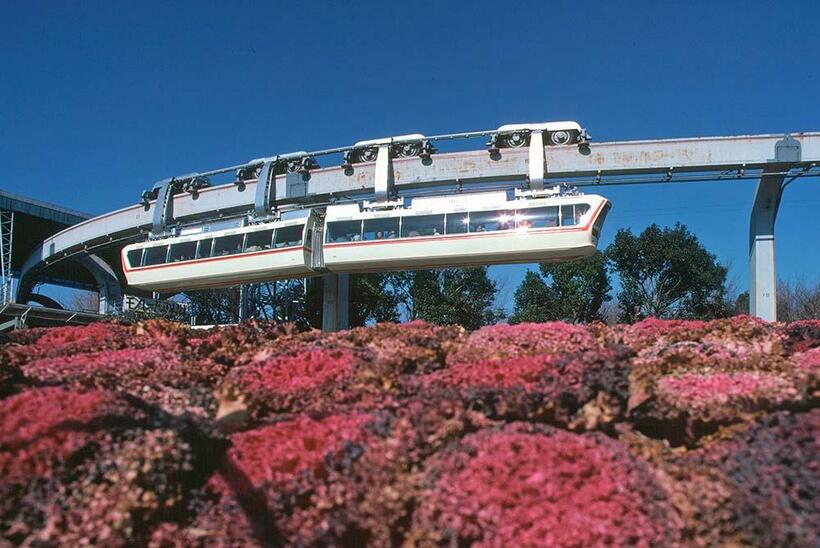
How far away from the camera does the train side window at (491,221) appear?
16797 mm

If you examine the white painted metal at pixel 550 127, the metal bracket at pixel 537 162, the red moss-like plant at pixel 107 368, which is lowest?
the red moss-like plant at pixel 107 368

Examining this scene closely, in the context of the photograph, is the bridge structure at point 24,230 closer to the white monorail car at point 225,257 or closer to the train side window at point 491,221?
the white monorail car at point 225,257

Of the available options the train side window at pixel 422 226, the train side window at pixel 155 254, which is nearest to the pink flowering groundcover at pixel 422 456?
the train side window at pixel 422 226

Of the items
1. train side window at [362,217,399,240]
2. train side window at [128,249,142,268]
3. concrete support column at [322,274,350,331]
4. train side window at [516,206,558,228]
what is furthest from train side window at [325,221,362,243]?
train side window at [128,249,142,268]

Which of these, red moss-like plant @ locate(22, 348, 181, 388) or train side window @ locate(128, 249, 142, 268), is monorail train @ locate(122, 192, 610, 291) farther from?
red moss-like plant @ locate(22, 348, 181, 388)

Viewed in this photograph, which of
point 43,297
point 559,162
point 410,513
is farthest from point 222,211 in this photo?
point 43,297

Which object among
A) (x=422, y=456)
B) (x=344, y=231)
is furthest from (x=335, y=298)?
(x=422, y=456)

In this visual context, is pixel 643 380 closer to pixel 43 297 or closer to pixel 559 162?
pixel 559 162

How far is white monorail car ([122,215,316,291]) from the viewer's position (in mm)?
19406

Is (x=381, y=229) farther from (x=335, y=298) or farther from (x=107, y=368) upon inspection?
(x=107, y=368)

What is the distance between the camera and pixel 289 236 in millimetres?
19453

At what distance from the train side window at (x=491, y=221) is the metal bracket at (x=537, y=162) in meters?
1.95

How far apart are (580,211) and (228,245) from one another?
432 inches

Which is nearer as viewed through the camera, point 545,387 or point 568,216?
point 545,387
